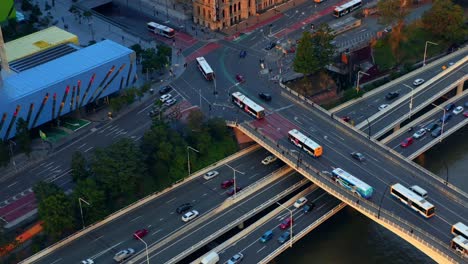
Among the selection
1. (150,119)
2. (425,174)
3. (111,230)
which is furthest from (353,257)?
(150,119)

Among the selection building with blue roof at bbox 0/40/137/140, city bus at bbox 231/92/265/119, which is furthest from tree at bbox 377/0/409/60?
building with blue roof at bbox 0/40/137/140

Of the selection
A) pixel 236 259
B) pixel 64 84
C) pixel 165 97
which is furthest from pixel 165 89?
pixel 236 259

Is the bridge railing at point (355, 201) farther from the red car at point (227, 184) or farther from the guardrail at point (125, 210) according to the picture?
the red car at point (227, 184)

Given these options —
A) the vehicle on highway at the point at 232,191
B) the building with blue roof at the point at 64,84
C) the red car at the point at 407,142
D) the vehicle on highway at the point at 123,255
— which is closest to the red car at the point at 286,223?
the vehicle on highway at the point at 232,191

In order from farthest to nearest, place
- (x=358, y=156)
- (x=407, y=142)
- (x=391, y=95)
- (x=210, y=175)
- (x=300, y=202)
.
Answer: (x=391, y=95) < (x=407, y=142) < (x=210, y=175) < (x=358, y=156) < (x=300, y=202)

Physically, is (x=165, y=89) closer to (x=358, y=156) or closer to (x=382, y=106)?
(x=382, y=106)

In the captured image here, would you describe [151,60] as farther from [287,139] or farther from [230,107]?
[287,139]

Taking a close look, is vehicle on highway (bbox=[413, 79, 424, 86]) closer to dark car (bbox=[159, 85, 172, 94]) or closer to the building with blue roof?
dark car (bbox=[159, 85, 172, 94])
